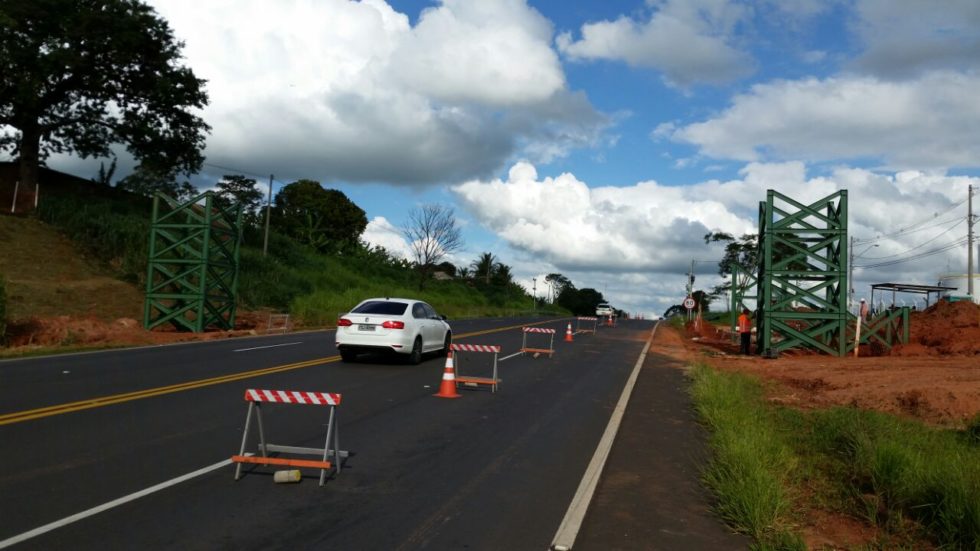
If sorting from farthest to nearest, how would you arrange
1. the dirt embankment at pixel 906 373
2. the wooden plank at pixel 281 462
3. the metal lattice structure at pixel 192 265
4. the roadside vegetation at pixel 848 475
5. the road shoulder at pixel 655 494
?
the metal lattice structure at pixel 192 265 → the dirt embankment at pixel 906 373 → the wooden plank at pixel 281 462 → the roadside vegetation at pixel 848 475 → the road shoulder at pixel 655 494

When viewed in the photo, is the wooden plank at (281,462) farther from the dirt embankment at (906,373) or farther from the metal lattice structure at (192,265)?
the metal lattice structure at (192,265)

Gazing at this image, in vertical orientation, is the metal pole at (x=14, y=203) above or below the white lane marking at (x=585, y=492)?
above

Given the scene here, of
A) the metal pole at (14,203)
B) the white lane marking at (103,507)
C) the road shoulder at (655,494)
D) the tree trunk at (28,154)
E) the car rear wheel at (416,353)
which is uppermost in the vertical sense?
the tree trunk at (28,154)

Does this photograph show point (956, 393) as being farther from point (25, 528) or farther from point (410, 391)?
point (25, 528)

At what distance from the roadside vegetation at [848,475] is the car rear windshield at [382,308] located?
851cm

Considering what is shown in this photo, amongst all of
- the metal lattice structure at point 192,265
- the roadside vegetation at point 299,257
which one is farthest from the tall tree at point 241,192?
the metal lattice structure at point 192,265

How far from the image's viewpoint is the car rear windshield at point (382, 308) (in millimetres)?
18141

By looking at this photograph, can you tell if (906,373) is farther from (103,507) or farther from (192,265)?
(192,265)

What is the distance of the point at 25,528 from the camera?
5.54m

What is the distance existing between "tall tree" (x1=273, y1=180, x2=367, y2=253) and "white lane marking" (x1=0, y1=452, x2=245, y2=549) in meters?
60.8

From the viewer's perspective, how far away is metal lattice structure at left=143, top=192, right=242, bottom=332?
2769 cm

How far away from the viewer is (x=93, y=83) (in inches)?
1458

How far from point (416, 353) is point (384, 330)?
1163 mm

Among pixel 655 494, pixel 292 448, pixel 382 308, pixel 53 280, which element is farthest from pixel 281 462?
pixel 53 280
